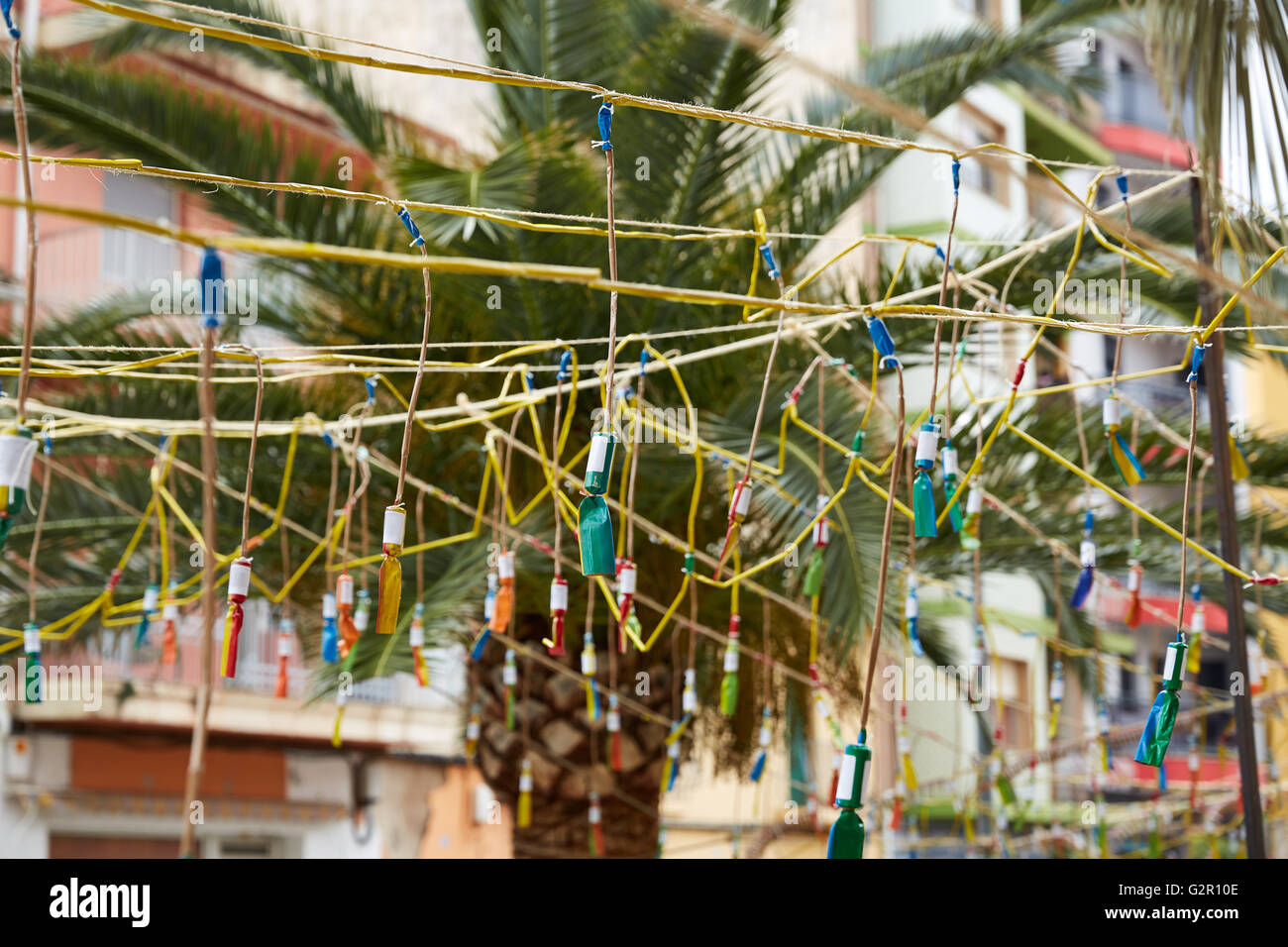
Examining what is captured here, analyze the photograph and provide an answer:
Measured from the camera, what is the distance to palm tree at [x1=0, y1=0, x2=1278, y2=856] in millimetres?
4723

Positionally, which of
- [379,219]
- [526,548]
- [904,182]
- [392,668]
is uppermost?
[904,182]

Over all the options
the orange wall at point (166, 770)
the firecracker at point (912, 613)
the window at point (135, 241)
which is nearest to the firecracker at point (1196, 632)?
the firecracker at point (912, 613)

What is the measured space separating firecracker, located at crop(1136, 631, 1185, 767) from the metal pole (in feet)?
3.00

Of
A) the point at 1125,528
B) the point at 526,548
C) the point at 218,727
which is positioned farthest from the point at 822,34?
the point at 526,548

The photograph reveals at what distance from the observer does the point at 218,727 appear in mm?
10383

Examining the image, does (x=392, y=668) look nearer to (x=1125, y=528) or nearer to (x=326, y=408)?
(x=326, y=408)

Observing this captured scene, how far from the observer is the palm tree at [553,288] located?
15.5ft

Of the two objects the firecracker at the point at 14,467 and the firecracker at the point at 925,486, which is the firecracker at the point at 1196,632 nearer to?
the firecracker at the point at 925,486

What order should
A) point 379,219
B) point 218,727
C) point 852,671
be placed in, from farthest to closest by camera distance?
point 218,727 < point 852,671 < point 379,219

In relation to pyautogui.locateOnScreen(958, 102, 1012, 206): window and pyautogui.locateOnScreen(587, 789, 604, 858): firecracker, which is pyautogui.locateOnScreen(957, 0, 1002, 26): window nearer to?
pyautogui.locateOnScreen(958, 102, 1012, 206): window

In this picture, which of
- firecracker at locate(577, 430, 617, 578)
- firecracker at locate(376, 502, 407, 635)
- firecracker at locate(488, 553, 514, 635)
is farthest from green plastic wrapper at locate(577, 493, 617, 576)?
firecracker at locate(488, 553, 514, 635)

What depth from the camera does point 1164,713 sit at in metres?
2.04
